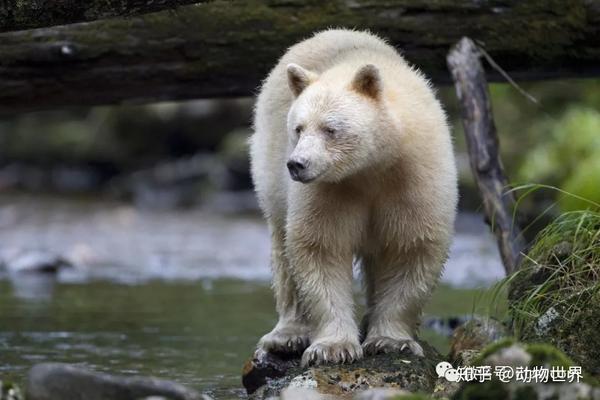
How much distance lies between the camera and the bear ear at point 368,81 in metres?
6.05

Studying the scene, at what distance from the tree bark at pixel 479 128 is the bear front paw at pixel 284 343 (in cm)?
185

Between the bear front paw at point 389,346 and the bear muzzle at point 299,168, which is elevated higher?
the bear muzzle at point 299,168

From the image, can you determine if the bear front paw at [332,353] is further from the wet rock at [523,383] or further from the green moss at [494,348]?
the green moss at [494,348]

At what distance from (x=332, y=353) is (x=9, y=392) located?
2065 millimetres

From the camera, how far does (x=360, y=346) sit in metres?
6.44

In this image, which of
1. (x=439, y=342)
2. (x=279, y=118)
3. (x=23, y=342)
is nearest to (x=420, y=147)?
(x=279, y=118)

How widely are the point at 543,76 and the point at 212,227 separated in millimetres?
→ 7820

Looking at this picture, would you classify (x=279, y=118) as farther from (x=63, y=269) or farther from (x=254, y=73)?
(x=63, y=269)

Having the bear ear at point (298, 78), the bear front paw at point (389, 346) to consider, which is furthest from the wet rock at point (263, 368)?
the bear ear at point (298, 78)

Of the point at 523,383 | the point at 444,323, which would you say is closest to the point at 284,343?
the point at 523,383

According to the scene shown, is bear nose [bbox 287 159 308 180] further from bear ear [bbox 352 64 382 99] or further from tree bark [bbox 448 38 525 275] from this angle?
tree bark [bbox 448 38 525 275]

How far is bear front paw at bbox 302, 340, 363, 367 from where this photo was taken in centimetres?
626

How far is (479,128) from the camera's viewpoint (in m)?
8.30

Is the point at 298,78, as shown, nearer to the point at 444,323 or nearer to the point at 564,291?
the point at 564,291
